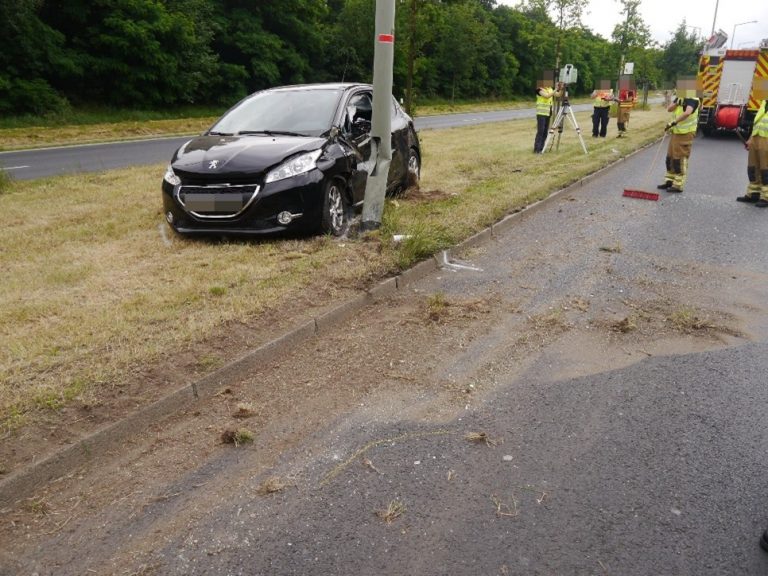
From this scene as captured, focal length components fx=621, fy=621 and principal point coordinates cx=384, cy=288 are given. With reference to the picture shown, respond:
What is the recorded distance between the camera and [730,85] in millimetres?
21312

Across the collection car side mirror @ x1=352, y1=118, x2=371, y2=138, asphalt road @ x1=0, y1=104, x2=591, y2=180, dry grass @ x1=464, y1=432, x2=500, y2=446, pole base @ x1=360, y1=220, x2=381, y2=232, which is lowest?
dry grass @ x1=464, y1=432, x2=500, y2=446

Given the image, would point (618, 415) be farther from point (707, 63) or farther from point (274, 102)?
point (707, 63)

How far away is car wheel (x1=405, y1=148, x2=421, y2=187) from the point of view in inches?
390

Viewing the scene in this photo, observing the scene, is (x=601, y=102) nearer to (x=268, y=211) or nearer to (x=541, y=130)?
(x=541, y=130)

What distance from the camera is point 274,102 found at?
8180 mm

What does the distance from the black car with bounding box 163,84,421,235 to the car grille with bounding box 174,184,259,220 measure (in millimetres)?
A: 11

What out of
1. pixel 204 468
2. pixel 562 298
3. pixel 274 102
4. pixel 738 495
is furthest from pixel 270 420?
pixel 274 102

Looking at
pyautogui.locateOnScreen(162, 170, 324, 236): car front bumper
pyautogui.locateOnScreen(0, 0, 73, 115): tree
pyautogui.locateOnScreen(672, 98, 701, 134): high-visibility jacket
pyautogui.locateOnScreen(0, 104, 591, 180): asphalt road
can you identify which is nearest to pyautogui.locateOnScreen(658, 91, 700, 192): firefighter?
pyautogui.locateOnScreen(672, 98, 701, 134): high-visibility jacket

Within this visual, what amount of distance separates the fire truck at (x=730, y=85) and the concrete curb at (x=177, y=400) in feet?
63.5

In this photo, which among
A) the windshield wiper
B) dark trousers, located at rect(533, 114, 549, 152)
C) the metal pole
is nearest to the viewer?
the metal pole

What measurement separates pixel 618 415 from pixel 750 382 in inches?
44.2

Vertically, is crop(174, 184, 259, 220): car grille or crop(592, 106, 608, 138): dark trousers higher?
crop(592, 106, 608, 138): dark trousers

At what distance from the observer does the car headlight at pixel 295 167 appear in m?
6.58

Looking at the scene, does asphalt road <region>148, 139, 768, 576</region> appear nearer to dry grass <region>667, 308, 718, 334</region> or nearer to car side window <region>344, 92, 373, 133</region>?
dry grass <region>667, 308, 718, 334</region>
